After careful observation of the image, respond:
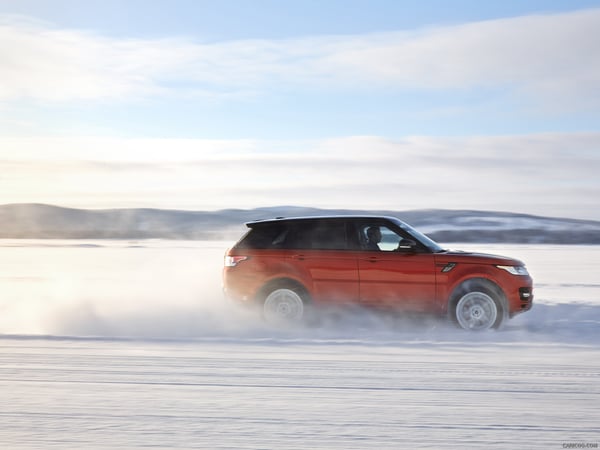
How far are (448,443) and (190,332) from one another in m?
5.40

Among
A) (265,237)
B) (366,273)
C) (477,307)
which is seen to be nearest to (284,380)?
(366,273)

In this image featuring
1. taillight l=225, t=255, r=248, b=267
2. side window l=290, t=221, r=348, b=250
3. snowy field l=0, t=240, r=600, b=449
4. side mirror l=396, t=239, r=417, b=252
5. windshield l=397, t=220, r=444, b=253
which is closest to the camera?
snowy field l=0, t=240, r=600, b=449

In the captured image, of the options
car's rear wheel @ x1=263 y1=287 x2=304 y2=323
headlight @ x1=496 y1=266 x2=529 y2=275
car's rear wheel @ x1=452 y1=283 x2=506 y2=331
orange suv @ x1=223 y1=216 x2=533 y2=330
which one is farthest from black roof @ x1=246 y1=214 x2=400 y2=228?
headlight @ x1=496 y1=266 x2=529 y2=275

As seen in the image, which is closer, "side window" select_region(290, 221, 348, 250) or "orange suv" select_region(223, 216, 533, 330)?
"orange suv" select_region(223, 216, 533, 330)

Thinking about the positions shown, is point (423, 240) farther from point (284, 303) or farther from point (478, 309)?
point (284, 303)

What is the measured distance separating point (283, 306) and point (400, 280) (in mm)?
1692

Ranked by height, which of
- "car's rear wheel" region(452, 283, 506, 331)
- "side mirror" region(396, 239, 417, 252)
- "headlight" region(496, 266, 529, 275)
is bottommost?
"car's rear wheel" region(452, 283, 506, 331)

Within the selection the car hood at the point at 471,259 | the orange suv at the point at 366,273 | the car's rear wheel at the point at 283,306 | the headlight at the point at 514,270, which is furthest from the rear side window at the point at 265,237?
the headlight at the point at 514,270

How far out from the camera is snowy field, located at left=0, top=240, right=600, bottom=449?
4867 mm

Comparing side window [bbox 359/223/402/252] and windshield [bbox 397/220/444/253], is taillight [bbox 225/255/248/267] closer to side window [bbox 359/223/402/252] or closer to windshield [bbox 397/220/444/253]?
side window [bbox 359/223/402/252]

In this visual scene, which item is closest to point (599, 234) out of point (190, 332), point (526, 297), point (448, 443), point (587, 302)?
point (587, 302)

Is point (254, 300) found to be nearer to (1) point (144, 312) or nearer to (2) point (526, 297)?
(1) point (144, 312)

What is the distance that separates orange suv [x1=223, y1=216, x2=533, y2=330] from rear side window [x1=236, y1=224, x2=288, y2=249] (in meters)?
0.01

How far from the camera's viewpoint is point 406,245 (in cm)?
985
